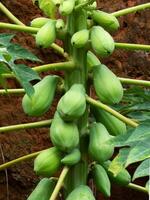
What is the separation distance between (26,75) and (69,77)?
247 millimetres

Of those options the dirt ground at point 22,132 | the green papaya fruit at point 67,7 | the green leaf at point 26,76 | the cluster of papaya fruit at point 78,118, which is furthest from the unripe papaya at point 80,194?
the dirt ground at point 22,132

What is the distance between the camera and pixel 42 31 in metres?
1.94

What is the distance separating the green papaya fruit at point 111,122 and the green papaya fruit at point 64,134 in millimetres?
140

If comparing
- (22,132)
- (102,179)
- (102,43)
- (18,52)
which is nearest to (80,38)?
(102,43)

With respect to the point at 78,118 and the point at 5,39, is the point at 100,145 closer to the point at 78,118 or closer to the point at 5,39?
the point at 78,118

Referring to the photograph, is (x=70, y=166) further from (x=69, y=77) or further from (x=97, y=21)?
(x=97, y=21)

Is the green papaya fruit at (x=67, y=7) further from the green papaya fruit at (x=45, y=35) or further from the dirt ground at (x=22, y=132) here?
the dirt ground at (x=22, y=132)

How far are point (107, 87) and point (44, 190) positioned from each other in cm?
40

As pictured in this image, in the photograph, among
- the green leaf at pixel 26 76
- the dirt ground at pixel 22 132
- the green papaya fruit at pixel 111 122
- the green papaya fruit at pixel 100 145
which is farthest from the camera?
the dirt ground at pixel 22 132

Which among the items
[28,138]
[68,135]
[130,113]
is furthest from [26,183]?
[68,135]

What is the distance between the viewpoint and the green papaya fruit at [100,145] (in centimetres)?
193

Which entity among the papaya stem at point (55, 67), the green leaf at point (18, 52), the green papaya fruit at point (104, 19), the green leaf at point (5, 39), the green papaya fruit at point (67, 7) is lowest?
the papaya stem at point (55, 67)

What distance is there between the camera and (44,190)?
203cm

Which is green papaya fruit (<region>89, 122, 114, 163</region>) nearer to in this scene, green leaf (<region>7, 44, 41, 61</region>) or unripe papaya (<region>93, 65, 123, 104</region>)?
unripe papaya (<region>93, 65, 123, 104</region>)
